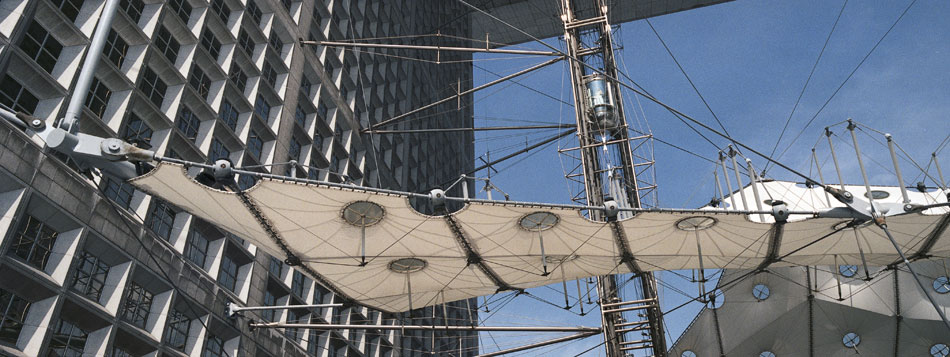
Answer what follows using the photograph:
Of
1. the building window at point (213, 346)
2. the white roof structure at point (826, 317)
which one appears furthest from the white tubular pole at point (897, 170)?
the building window at point (213, 346)

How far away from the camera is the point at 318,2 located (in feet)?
140

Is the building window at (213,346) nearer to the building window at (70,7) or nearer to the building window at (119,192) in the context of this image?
the building window at (119,192)

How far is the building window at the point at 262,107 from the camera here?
33.9 metres

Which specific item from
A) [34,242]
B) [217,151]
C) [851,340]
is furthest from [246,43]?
[851,340]

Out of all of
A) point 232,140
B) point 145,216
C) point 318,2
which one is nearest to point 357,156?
point 318,2

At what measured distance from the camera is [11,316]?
1883 centimetres

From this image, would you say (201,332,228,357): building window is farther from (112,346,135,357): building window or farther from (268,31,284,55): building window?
(268,31,284,55): building window

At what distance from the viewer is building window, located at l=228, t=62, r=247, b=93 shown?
1284 inches

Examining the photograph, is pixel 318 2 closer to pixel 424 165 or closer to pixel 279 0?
pixel 279 0

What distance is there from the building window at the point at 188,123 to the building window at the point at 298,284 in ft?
27.6

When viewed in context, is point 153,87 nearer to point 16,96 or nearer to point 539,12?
point 16,96

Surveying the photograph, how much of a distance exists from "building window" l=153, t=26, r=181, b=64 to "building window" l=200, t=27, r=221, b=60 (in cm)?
171

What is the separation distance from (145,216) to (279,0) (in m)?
17.2

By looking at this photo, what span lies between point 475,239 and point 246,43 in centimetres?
1984
